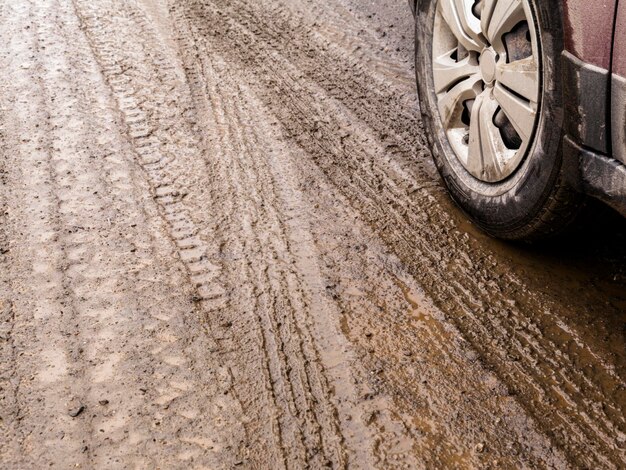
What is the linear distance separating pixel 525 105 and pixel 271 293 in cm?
106

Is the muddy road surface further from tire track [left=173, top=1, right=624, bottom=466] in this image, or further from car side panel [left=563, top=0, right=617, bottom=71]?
car side panel [left=563, top=0, right=617, bottom=71]

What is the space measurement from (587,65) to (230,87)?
7.53ft

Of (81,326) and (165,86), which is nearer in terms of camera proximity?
(81,326)

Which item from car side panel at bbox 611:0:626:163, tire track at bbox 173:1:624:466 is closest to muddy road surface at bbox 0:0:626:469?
tire track at bbox 173:1:624:466

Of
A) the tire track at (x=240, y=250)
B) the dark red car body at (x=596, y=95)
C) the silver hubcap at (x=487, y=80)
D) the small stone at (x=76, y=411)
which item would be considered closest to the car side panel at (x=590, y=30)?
the dark red car body at (x=596, y=95)

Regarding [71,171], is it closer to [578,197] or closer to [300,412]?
[300,412]

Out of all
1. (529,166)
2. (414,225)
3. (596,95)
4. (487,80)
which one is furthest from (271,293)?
(596,95)

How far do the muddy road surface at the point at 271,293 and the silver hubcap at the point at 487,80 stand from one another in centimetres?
34

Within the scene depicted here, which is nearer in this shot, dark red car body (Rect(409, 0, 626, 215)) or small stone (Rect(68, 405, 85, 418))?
dark red car body (Rect(409, 0, 626, 215))

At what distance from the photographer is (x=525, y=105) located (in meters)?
2.43

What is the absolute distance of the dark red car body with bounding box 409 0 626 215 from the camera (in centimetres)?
198

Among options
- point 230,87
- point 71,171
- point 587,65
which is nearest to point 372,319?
point 587,65

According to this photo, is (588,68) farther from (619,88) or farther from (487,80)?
(487,80)

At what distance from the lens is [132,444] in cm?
207
